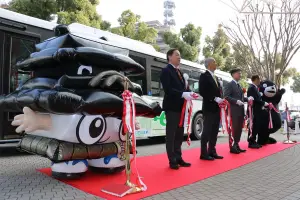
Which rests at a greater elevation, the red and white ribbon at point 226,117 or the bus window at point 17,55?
the bus window at point 17,55

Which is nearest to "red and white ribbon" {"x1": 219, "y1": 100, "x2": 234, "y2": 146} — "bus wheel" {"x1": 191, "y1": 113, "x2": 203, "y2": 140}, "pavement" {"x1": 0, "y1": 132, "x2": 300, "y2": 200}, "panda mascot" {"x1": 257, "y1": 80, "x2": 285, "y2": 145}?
"pavement" {"x1": 0, "y1": 132, "x2": 300, "y2": 200}

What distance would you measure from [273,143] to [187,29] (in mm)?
16315

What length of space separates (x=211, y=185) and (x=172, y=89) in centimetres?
164

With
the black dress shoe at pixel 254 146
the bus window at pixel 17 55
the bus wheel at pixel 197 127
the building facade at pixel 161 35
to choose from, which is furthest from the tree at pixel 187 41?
the bus window at pixel 17 55

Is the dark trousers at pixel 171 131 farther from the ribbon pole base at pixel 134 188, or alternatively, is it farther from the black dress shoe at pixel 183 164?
the ribbon pole base at pixel 134 188

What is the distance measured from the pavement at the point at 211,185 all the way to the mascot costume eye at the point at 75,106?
0.41m

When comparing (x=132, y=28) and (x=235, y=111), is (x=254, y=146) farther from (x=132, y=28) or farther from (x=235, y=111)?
(x=132, y=28)

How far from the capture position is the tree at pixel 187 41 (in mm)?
22594

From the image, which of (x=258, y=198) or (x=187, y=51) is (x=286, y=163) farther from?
(x=187, y=51)

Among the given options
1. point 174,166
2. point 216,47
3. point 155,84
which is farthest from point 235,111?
point 216,47

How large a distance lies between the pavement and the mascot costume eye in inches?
16.1

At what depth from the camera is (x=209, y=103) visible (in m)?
5.73

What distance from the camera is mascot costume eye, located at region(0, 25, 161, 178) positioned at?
376 centimetres

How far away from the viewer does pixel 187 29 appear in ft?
76.8
